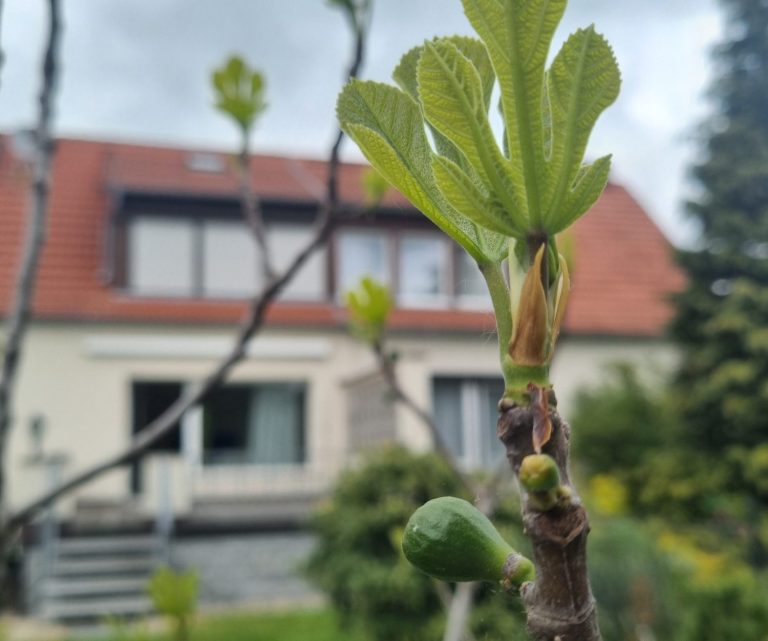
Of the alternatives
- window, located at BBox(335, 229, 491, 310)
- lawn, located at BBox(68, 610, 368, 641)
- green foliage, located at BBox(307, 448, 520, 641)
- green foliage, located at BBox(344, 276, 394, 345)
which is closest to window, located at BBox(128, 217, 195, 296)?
window, located at BBox(335, 229, 491, 310)

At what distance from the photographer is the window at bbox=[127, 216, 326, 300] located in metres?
11.6

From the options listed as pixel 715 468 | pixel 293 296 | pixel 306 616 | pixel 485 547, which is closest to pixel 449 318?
pixel 293 296

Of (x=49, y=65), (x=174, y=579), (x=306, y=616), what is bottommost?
(x=306, y=616)

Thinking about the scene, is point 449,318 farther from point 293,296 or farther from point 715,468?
point 715,468

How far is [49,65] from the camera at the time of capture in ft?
4.94

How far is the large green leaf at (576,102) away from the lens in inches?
15.9

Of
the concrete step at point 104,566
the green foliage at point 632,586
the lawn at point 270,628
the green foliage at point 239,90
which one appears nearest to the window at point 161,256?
the concrete step at point 104,566

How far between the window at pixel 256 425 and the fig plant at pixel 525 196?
12193mm

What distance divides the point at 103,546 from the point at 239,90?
9.37 m

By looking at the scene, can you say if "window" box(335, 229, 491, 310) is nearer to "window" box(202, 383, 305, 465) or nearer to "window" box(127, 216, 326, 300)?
"window" box(127, 216, 326, 300)

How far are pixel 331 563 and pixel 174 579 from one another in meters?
4.96

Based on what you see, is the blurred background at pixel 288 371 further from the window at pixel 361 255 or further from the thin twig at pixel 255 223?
the thin twig at pixel 255 223

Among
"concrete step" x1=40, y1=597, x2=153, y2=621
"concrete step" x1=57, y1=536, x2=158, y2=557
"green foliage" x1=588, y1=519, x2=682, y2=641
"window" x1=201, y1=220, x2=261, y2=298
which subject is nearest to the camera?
"green foliage" x1=588, y1=519, x2=682, y2=641

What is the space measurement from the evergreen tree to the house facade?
26.5 inches
